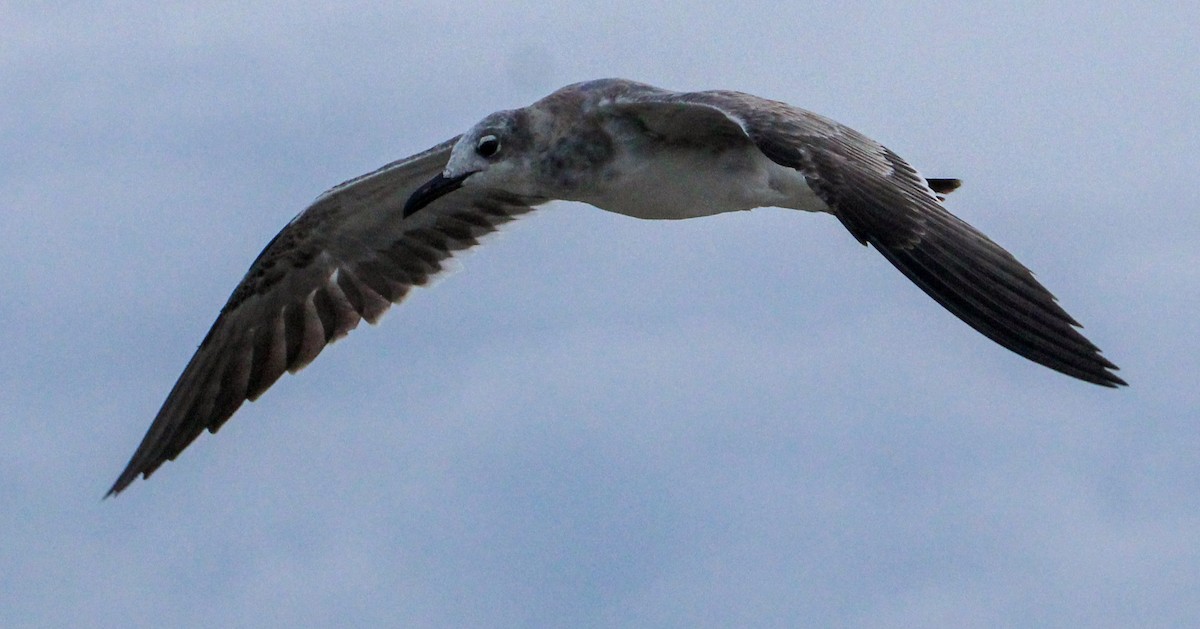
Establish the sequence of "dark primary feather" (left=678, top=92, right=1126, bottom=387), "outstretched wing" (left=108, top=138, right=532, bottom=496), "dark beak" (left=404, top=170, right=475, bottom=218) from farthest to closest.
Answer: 1. "outstretched wing" (left=108, top=138, right=532, bottom=496)
2. "dark beak" (left=404, top=170, right=475, bottom=218)
3. "dark primary feather" (left=678, top=92, right=1126, bottom=387)

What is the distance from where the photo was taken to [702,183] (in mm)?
14117

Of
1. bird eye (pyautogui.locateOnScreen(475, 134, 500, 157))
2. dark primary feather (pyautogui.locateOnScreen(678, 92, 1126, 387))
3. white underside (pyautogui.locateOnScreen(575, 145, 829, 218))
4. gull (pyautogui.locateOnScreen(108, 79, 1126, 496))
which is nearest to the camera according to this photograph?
dark primary feather (pyautogui.locateOnScreen(678, 92, 1126, 387))

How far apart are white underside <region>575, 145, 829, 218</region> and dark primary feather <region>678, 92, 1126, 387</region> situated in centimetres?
101

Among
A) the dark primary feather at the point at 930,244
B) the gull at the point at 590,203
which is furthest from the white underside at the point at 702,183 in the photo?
the dark primary feather at the point at 930,244

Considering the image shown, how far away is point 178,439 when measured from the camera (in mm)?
15867

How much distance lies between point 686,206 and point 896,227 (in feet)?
9.06

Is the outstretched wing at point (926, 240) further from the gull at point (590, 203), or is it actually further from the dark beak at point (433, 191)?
the dark beak at point (433, 191)

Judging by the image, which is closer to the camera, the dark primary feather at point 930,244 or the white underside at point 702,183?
the dark primary feather at point 930,244

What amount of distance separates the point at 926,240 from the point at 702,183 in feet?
8.97

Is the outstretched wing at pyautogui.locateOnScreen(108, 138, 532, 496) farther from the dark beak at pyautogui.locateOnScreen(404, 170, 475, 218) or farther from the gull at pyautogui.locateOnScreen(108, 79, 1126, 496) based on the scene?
the dark beak at pyautogui.locateOnScreen(404, 170, 475, 218)

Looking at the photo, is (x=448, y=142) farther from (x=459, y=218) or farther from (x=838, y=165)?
A: (x=838, y=165)

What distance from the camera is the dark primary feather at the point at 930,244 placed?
36.2ft

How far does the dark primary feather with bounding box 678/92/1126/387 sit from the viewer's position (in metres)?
11.0

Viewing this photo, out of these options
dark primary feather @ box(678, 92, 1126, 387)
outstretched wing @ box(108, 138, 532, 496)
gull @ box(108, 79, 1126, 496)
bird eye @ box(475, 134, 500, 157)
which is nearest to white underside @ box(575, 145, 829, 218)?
gull @ box(108, 79, 1126, 496)
